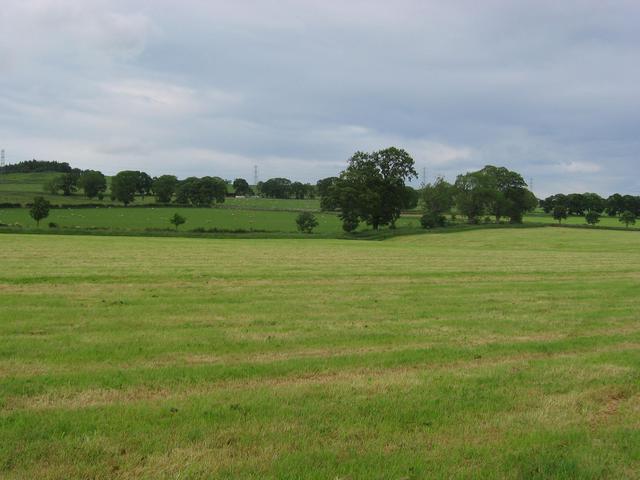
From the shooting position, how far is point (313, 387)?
26.7ft

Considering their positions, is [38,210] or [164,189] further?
[164,189]

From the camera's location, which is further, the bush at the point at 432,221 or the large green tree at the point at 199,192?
the large green tree at the point at 199,192

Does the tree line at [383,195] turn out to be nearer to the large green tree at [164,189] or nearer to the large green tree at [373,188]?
the large green tree at [373,188]

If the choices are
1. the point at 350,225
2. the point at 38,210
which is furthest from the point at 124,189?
the point at 350,225

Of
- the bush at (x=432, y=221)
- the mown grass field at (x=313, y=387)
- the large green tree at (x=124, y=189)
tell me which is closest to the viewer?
the mown grass field at (x=313, y=387)

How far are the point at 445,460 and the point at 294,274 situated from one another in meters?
18.7

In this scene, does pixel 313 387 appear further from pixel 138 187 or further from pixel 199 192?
pixel 138 187

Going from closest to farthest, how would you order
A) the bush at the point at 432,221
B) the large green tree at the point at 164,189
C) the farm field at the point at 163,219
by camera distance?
the farm field at the point at 163,219 < the bush at the point at 432,221 < the large green tree at the point at 164,189

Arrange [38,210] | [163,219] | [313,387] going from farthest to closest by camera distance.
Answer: [163,219], [38,210], [313,387]

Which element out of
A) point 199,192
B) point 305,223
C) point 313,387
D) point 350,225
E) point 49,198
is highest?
point 199,192

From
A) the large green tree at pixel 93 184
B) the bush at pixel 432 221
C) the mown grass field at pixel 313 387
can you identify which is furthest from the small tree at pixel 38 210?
the mown grass field at pixel 313 387

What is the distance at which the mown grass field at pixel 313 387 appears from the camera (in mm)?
5848

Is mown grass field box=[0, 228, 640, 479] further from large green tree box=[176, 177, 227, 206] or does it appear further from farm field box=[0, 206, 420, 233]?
large green tree box=[176, 177, 227, 206]

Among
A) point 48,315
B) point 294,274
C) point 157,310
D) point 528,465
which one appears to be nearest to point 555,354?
point 528,465
